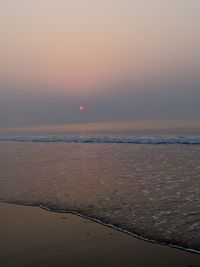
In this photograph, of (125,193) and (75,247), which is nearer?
(75,247)

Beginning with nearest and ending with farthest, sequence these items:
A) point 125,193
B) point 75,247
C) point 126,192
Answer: point 75,247 < point 125,193 < point 126,192

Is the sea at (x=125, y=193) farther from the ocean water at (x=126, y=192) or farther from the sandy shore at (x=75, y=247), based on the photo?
the sandy shore at (x=75, y=247)

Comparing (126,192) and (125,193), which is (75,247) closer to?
(125,193)

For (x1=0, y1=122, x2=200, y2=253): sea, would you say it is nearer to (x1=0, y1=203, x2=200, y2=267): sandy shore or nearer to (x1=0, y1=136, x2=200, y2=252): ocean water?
(x1=0, y1=136, x2=200, y2=252): ocean water

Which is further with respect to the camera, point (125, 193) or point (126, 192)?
point (126, 192)

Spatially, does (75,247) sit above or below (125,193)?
below

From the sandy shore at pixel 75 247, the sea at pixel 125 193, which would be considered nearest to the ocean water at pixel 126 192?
the sea at pixel 125 193

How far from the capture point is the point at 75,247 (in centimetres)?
586

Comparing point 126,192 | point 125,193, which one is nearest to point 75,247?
point 125,193

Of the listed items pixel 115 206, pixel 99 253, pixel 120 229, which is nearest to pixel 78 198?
pixel 115 206

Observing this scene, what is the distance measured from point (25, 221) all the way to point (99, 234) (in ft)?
5.80

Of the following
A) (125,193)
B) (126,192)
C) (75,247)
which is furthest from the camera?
(126,192)

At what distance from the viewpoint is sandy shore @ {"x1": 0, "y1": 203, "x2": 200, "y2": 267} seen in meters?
5.25

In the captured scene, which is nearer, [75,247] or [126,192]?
[75,247]
